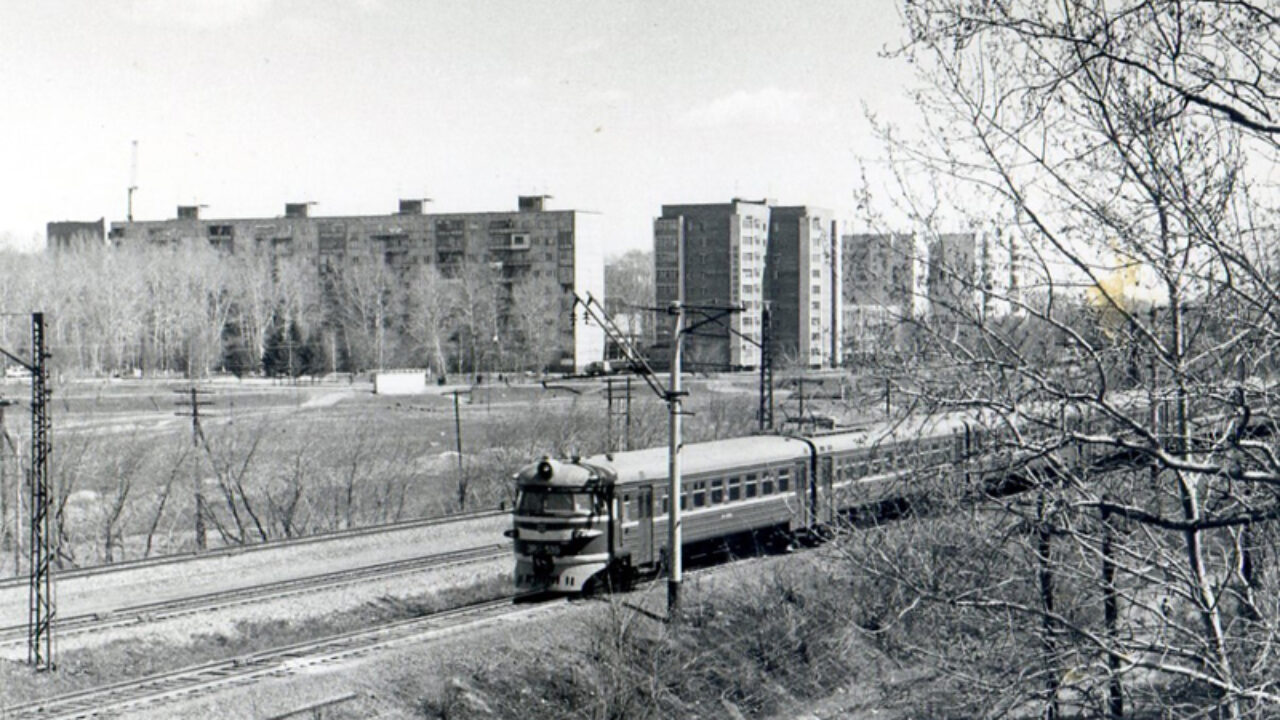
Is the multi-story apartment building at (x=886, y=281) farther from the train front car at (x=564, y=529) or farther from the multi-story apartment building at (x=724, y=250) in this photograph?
the multi-story apartment building at (x=724, y=250)

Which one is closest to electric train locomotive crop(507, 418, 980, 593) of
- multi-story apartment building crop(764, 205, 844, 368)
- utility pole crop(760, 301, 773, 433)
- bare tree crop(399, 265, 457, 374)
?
utility pole crop(760, 301, 773, 433)

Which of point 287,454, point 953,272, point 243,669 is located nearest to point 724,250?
point 287,454

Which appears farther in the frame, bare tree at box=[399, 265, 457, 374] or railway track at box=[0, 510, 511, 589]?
bare tree at box=[399, 265, 457, 374]

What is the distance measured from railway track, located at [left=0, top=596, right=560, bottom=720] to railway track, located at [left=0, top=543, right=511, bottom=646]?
363cm

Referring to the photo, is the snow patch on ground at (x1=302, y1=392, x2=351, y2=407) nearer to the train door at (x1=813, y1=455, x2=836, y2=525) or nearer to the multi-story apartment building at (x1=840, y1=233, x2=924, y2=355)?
the train door at (x1=813, y1=455, x2=836, y2=525)

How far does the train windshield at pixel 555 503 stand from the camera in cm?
2033

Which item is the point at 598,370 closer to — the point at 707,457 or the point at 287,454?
the point at 707,457

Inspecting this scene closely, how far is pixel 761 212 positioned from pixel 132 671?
70482 millimetres

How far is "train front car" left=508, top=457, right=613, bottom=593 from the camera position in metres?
20.3

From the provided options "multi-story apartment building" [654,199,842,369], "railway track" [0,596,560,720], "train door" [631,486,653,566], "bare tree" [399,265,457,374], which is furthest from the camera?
"multi-story apartment building" [654,199,842,369]

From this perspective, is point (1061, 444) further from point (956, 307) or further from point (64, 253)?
point (64, 253)

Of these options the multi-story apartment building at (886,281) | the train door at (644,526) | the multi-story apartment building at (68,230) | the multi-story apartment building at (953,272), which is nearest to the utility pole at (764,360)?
the train door at (644,526)

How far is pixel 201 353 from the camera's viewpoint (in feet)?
248

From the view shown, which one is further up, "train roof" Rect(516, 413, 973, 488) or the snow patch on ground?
"train roof" Rect(516, 413, 973, 488)
